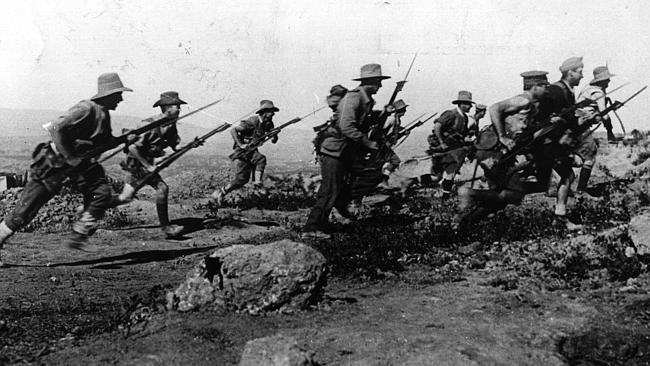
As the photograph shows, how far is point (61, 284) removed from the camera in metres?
6.74

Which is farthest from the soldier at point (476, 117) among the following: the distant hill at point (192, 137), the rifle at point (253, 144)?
the distant hill at point (192, 137)

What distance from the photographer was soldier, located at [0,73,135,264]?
7.31 m

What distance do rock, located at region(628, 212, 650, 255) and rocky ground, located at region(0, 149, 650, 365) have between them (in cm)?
8

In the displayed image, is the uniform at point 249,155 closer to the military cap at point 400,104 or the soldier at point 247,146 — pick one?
the soldier at point 247,146

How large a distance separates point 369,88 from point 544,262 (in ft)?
11.2

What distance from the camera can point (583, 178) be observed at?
11.2 metres

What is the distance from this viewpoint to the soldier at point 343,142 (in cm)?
824

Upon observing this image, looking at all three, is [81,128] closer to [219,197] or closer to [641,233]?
[219,197]

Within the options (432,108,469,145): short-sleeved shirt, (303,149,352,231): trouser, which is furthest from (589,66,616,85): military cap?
(303,149,352,231): trouser

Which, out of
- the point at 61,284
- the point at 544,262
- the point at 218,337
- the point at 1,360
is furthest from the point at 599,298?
the point at 61,284

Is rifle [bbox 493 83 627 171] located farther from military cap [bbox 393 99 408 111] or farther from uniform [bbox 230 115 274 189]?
uniform [bbox 230 115 274 189]

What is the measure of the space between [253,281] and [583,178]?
8.23 meters

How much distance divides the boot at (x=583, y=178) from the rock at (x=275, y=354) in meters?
8.95

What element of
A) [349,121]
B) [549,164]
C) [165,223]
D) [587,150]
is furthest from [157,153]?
[587,150]
